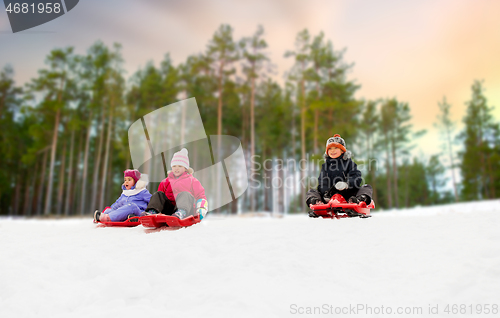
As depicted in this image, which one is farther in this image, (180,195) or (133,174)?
(133,174)

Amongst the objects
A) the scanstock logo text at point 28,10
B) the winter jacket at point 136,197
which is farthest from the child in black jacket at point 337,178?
the scanstock logo text at point 28,10

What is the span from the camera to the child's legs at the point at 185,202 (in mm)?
4188

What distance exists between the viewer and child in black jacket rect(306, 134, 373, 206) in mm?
4707

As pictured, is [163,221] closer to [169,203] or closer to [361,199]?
[169,203]

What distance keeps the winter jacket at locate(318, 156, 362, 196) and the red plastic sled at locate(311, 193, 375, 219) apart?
0.85 ft

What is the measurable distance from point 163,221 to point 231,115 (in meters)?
18.9

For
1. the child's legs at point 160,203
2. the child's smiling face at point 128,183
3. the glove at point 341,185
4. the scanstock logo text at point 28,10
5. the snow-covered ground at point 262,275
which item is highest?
the scanstock logo text at point 28,10

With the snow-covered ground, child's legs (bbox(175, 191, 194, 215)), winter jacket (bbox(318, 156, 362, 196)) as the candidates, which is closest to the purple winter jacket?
child's legs (bbox(175, 191, 194, 215))

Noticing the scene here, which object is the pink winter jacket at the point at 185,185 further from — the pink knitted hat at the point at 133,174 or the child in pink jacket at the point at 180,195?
the pink knitted hat at the point at 133,174

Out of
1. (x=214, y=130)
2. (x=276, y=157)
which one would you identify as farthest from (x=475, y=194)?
(x=214, y=130)

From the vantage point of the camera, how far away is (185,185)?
14.6 feet

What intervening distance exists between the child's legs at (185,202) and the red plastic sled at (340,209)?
185 centimetres

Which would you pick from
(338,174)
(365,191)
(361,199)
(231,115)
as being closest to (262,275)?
(361,199)

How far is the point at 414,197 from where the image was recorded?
35.3m
